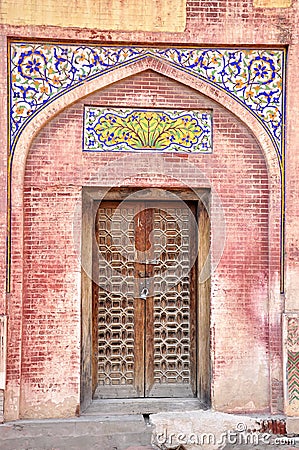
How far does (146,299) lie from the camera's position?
586cm

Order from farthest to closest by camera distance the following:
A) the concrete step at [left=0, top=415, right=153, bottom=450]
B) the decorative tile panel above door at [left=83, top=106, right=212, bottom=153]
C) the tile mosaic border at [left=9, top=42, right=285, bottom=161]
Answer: the decorative tile panel above door at [left=83, top=106, right=212, bottom=153] → the tile mosaic border at [left=9, top=42, right=285, bottom=161] → the concrete step at [left=0, top=415, right=153, bottom=450]

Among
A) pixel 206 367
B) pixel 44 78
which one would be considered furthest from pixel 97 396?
pixel 44 78

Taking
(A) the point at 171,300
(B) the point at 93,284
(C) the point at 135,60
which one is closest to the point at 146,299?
(A) the point at 171,300

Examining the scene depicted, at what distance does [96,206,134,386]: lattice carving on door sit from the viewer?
5816 millimetres

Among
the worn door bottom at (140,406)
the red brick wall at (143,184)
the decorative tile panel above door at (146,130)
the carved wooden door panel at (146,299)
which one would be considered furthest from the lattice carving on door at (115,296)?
the decorative tile panel above door at (146,130)

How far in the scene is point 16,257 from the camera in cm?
534

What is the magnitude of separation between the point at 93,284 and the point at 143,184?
117 centimetres

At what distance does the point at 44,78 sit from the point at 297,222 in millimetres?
2840

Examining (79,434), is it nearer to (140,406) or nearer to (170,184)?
(140,406)

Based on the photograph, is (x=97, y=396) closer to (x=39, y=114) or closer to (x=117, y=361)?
(x=117, y=361)

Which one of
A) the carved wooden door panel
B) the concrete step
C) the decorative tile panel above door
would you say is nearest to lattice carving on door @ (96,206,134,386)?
the carved wooden door panel

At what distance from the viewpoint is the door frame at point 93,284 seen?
567 cm

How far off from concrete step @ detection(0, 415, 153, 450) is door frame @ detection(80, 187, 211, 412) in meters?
0.33

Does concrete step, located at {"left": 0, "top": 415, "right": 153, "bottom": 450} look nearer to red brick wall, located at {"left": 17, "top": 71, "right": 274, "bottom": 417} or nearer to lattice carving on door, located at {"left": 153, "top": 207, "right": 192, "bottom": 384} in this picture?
red brick wall, located at {"left": 17, "top": 71, "right": 274, "bottom": 417}
